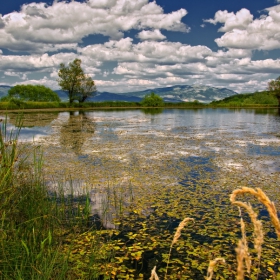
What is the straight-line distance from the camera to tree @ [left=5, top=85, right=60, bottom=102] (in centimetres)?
8375

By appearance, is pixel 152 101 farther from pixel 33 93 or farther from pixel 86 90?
pixel 33 93

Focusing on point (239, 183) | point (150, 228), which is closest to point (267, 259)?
point (150, 228)

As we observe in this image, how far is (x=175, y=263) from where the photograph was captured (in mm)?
5047

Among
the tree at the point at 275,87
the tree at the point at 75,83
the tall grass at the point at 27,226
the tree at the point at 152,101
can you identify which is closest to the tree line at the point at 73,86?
the tree at the point at 75,83

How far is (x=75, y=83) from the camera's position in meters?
76.6

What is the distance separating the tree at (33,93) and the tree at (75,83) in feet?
45.0

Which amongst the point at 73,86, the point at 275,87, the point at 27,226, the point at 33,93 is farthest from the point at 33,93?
the point at 27,226

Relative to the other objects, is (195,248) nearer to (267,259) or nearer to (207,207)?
(267,259)

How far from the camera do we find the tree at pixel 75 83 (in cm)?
7588

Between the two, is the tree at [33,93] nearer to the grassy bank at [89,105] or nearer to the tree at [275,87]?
the grassy bank at [89,105]

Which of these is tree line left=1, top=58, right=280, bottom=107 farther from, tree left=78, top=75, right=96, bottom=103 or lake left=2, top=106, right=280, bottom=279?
lake left=2, top=106, right=280, bottom=279

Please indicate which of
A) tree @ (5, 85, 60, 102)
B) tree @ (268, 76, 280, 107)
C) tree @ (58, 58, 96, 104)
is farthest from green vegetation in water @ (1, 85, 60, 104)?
tree @ (268, 76, 280, 107)

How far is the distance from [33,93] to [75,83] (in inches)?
702

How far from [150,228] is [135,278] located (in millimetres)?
1685
